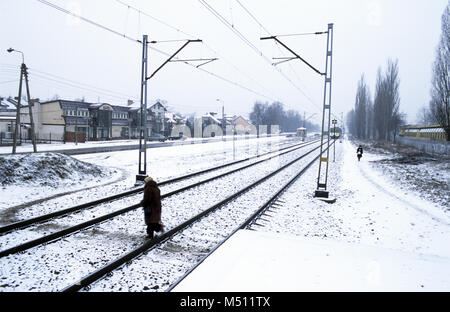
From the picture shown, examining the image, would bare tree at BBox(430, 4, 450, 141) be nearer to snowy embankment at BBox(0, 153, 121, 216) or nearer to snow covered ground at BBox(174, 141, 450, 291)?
snow covered ground at BBox(174, 141, 450, 291)

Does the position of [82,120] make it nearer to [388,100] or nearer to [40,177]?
[40,177]

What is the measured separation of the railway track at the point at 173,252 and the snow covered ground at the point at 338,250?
401 mm

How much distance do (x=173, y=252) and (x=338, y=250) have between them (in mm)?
3885

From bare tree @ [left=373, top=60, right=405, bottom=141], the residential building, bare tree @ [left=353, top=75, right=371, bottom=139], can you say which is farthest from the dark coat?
bare tree @ [left=353, top=75, right=371, bottom=139]

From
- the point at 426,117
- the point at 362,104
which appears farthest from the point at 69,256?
the point at 426,117

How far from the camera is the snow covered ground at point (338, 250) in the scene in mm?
5152

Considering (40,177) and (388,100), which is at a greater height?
(388,100)

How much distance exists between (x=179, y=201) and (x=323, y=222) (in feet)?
17.3

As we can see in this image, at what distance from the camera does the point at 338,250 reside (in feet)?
22.5

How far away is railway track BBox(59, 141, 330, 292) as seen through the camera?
5172 mm

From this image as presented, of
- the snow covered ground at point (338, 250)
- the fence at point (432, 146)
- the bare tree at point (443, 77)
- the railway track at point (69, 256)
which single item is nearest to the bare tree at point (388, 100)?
the fence at point (432, 146)

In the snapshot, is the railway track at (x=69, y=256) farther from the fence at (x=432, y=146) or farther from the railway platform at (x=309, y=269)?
the fence at (x=432, y=146)

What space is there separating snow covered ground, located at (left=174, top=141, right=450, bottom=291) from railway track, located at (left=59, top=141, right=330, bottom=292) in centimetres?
40
